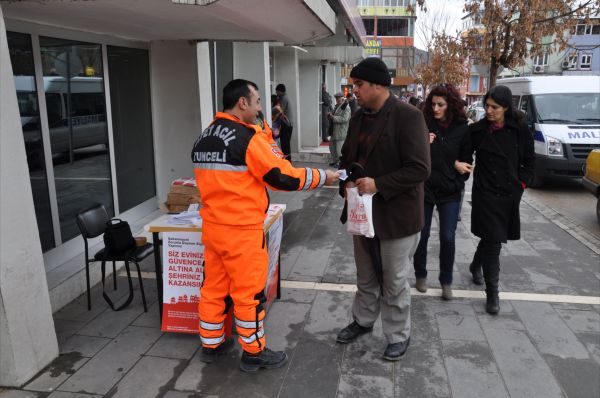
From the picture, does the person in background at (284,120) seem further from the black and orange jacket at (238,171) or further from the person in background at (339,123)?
the black and orange jacket at (238,171)

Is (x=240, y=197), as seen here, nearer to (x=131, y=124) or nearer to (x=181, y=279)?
(x=181, y=279)

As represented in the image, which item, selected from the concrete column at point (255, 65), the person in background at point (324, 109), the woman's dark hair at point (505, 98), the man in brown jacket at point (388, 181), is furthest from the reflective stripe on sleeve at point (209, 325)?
the person in background at point (324, 109)

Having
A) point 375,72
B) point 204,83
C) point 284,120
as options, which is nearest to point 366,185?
point 375,72

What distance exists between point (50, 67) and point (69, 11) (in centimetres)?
130

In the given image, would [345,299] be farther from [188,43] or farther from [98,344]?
[188,43]

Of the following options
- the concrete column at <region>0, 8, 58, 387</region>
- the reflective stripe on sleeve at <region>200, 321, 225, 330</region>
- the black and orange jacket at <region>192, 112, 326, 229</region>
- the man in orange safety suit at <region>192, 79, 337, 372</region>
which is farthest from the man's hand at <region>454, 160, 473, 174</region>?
the concrete column at <region>0, 8, 58, 387</region>

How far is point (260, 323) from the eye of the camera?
320 cm

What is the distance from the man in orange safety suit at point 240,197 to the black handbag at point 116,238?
3.98 feet

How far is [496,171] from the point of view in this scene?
4.01 metres

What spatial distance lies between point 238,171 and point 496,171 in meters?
2.24

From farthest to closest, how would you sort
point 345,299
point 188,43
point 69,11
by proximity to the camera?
point 188,43 → point 345,299 → point 69,11

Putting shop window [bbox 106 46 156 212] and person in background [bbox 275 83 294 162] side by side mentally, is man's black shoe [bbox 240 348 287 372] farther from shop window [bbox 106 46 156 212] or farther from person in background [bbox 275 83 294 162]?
person in background [bbox 275 83 294 162]

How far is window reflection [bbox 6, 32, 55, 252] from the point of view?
13.6 ft

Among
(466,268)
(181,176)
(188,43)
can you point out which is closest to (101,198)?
(181,176)
